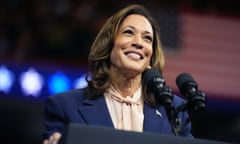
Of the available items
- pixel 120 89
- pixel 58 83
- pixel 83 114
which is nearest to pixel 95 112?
pixel 83 114

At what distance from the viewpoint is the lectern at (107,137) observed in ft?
6.50

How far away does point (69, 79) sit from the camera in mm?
5926

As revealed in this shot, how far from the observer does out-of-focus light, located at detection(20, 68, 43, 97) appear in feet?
18.7

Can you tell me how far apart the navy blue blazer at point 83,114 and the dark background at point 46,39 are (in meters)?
3.24

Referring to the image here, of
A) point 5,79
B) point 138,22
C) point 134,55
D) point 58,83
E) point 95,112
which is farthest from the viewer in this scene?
point 58,83

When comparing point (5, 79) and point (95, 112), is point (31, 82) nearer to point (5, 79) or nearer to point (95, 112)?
point (5, 79)

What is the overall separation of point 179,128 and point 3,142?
13.5 ft

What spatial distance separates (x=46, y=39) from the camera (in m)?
6.07

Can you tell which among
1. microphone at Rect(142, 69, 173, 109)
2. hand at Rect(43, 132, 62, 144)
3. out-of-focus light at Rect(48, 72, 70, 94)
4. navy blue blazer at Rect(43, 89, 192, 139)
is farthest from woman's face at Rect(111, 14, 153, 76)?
out-of-focus light at Rect(48, 72, 70, 94)

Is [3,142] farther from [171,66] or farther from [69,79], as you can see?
[171,66]

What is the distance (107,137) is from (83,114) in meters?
0.43

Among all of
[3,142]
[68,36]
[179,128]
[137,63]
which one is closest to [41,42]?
[68,36]

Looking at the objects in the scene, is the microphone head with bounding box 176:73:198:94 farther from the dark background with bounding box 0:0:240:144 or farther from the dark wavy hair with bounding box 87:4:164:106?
the dark background with bounding box 0:0:240:144

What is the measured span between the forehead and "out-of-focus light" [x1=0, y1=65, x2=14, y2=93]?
3.07 metres
